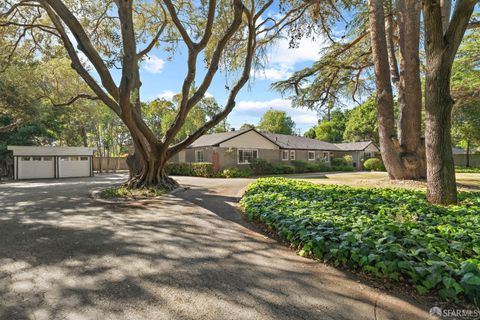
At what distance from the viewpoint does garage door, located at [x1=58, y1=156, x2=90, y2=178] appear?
20719 millimetres

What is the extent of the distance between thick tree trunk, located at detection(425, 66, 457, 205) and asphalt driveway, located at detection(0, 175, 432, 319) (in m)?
3.84

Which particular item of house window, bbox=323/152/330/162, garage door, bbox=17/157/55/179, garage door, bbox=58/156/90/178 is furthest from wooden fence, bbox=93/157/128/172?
house window, bbox=323/152/330/162

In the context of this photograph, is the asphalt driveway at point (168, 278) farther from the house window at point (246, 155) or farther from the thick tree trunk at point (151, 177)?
the house window at point (246, 155)

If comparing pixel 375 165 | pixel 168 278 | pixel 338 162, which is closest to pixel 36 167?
pixel 168 278

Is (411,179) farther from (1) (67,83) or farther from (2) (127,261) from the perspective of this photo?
(1) (67,83)

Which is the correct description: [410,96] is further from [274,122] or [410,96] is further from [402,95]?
[274,122]

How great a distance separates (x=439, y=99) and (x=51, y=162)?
23.8 m

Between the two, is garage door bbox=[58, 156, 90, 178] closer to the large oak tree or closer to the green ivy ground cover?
the large oak tree

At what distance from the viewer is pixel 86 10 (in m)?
11.7

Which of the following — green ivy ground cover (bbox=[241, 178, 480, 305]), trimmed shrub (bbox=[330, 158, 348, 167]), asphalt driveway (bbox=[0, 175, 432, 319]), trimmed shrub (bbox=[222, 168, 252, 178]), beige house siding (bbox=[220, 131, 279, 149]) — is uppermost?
beige house siding (bbox=[220, 131, 279, 149])

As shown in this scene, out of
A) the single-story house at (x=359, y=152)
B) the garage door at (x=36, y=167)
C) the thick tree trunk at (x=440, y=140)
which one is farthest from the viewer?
the single-story house at (x=359, y=152)

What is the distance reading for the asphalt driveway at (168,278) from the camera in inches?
100

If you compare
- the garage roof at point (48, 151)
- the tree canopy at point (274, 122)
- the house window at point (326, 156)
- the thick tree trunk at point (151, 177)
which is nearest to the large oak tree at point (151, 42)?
the thick tree trunk at point (151, 177)

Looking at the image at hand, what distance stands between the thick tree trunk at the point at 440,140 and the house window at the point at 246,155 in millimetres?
17240
